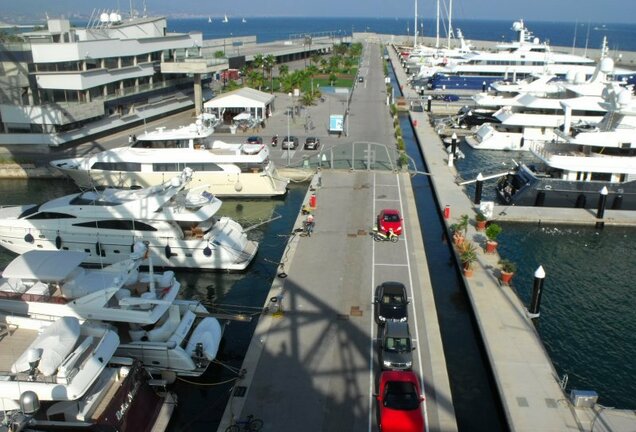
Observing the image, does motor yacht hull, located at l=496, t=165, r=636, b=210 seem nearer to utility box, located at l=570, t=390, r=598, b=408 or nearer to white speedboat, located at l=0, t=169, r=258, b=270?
white speedboat, located at l=0, t=169, r=258, b=270

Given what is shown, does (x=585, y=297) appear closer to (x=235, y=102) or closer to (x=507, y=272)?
(x=507, y=272)

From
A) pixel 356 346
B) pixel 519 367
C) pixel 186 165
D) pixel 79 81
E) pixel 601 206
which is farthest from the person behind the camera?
pixel 79 81

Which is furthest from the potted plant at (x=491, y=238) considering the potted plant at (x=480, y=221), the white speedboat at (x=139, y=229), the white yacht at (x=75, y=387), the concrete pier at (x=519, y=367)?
the white yacht at (x=75, y=387)

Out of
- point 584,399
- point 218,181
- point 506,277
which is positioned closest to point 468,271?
point 506,277

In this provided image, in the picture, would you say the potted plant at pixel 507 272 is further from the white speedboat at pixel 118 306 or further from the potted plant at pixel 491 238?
the white speedboat at pixel 118 306

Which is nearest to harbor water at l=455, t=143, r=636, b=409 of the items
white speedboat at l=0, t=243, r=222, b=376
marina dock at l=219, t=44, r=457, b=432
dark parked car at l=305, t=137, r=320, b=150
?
marina dock at l=219, t=44, r=457, b=432
